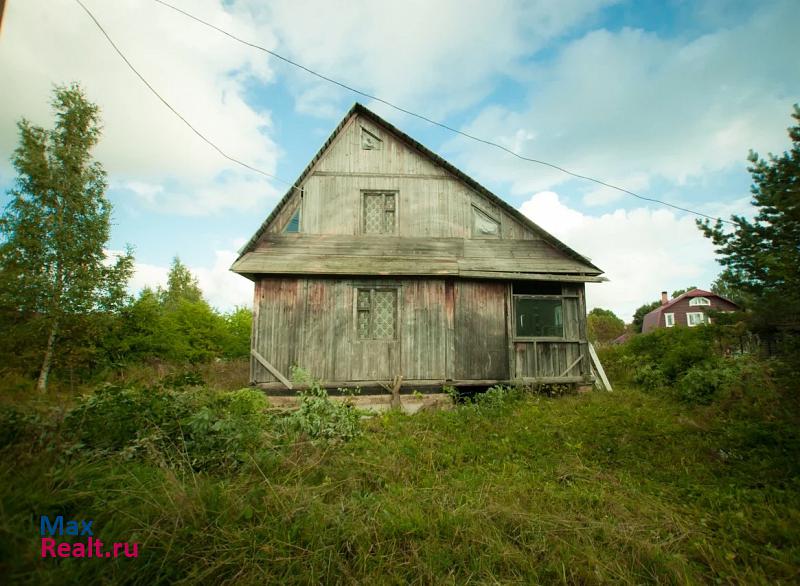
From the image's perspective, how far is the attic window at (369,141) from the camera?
1087 cm

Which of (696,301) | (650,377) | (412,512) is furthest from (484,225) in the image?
(696,301)

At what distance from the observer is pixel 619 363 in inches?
532

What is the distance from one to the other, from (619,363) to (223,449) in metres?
13.7

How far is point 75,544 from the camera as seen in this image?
7.93 feet

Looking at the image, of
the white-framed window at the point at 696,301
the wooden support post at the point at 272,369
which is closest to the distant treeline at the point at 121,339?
the wooden support post at the point at 272,369

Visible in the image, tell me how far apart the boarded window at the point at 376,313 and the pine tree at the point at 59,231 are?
1021 centimetres

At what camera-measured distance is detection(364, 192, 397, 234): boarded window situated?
1059cm

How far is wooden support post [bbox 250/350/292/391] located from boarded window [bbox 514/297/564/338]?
20.7 ft

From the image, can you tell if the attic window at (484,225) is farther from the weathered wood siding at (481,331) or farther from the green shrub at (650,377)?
the green shrub at (650,377)

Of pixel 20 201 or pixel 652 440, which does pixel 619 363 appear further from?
pixel 20 201

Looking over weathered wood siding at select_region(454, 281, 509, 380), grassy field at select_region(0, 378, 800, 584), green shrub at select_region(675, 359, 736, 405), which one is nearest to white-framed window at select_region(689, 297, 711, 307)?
green shrub at select_region(675, 359, 736, 405)

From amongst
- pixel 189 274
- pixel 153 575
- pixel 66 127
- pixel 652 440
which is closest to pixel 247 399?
pixel 153 575

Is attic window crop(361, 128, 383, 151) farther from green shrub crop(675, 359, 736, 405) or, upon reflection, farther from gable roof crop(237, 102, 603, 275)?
green shrub crop(675, 359, 736, 405)

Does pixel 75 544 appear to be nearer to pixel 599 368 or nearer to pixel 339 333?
pixel 339 333
